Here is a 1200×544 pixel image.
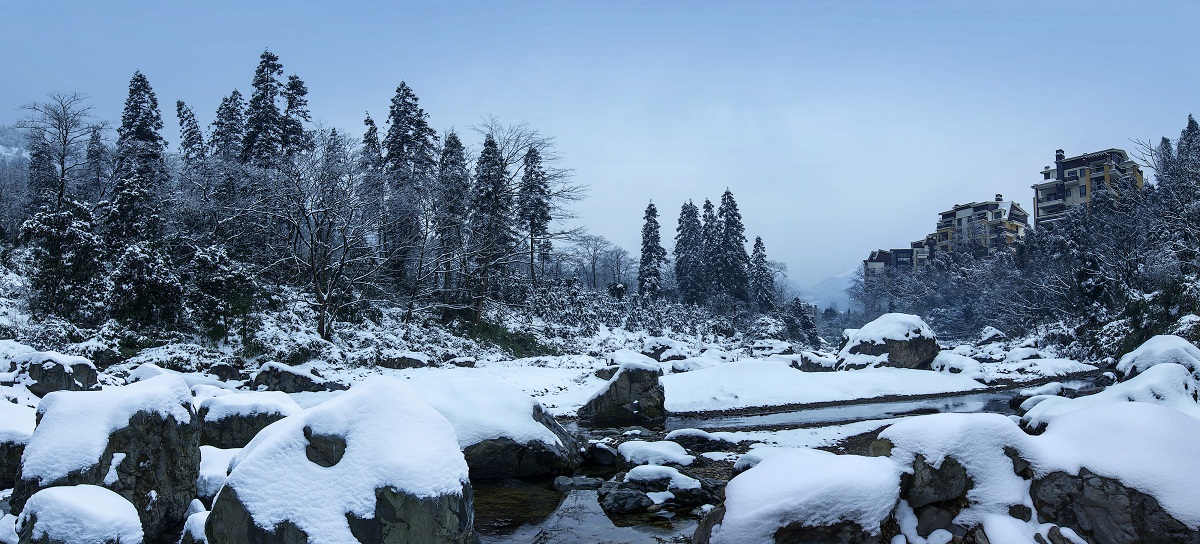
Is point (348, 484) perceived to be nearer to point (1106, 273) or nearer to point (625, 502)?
point (625, 502)

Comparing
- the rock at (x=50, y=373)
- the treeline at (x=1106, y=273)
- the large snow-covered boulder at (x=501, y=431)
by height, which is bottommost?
the large snow-covered boulder at (x=501, y=431)

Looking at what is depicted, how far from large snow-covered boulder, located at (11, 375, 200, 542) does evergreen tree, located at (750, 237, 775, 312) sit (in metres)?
49.2

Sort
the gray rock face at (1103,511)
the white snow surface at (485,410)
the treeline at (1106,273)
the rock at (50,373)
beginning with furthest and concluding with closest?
1. the treeline at (1106,273)
2. the rock at (50,373)
3. the white snow surface at (485,410)
4. the gray rock face at (1103,511)

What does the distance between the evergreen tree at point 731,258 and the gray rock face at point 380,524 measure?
47.4 m

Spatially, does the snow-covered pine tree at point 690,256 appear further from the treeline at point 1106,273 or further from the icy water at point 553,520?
the icy water at point 553,520

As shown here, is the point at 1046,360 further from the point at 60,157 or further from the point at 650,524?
the point at 60,157

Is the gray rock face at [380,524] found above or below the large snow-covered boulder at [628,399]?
above

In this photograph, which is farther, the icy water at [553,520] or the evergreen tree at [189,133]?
the evergreen tree at [189,133]

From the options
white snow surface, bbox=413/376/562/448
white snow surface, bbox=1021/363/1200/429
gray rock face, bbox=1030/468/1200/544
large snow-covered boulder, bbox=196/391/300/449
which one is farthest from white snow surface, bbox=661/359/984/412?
gray rock face, bbox=1030/468/1200/544

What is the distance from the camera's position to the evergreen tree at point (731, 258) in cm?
5197

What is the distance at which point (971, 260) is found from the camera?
6069cm

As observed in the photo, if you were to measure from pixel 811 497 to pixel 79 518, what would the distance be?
20.5 ft

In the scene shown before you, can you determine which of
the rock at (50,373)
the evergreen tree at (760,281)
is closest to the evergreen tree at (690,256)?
the evergreen tree at (760,281)

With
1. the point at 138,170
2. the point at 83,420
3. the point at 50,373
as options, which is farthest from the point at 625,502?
the point at 138,170
